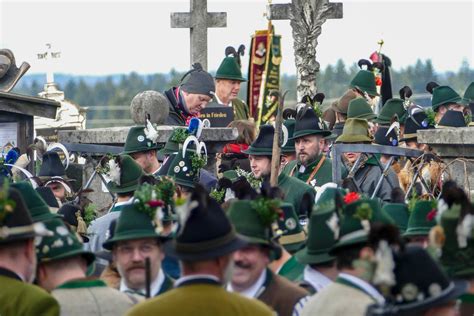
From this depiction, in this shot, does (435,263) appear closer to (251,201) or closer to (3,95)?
(251,201)

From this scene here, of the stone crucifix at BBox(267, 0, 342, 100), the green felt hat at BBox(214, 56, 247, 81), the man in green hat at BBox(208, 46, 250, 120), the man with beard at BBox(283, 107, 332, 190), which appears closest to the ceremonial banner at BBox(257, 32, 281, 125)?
the man in green hat at BBox(208, 46, 250, 120)

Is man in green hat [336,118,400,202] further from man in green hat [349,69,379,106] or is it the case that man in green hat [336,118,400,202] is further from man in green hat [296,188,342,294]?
man in green hat [296,188,342,294]

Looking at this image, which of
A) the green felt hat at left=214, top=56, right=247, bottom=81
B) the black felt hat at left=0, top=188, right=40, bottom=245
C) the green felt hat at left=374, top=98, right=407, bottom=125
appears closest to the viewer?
the black felt hat at left=0, top=188, right=40, bottom=245

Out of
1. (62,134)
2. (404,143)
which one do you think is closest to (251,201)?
(404,143)

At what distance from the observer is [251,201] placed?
10.6 m

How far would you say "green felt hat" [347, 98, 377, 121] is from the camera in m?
18.6

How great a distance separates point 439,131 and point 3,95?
171 inches

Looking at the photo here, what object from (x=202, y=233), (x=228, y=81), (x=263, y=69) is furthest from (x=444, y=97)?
(x=202, y=233)

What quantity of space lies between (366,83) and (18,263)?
11.4 metres

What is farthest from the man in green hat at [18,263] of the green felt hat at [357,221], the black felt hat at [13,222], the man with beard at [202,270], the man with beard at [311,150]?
the man with beard at [311,150]

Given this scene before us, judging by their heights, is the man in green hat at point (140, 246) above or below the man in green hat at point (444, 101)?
below

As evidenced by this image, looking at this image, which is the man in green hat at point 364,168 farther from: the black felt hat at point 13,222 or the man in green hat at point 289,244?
the black felt hat at point 13,222

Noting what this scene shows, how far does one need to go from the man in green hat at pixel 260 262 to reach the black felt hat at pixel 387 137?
22.7 ft

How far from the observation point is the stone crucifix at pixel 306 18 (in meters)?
23.1
